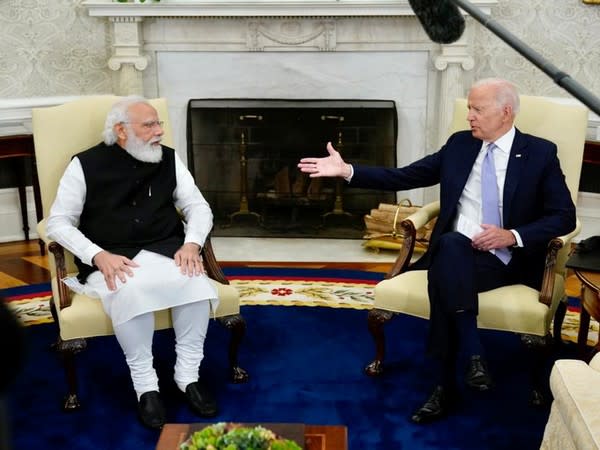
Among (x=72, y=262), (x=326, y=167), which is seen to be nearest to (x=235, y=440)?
(x=326, y=167)

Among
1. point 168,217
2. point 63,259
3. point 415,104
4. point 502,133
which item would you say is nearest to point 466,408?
point 502,133

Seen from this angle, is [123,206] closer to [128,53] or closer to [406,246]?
[406,246]

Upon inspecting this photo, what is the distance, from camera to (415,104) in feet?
16.1

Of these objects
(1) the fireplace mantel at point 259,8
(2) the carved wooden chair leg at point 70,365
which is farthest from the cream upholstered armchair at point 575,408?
(1) the fireplace mantel at point 259,8

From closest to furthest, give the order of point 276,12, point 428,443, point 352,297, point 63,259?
point 428,443
point 63,259
point 352,297
point 276,12

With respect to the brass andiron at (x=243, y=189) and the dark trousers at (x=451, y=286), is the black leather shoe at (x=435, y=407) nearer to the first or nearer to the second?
the dark trousers at (x=451, y=286)

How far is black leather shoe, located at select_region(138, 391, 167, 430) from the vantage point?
262 cm

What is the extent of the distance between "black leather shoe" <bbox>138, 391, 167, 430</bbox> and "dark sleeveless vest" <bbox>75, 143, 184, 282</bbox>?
0.49 metres

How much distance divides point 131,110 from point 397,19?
2430 mm

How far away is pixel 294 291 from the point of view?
12.8 feet

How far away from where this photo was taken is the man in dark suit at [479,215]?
2.61 meters

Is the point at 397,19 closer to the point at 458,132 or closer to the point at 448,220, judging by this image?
the point at 458,132

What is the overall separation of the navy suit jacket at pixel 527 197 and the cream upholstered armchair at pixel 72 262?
0.77m

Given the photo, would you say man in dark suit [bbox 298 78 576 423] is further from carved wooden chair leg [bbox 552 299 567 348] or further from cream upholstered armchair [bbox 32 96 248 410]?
cream upholstered armchair [bbox 32 96 248 410]
